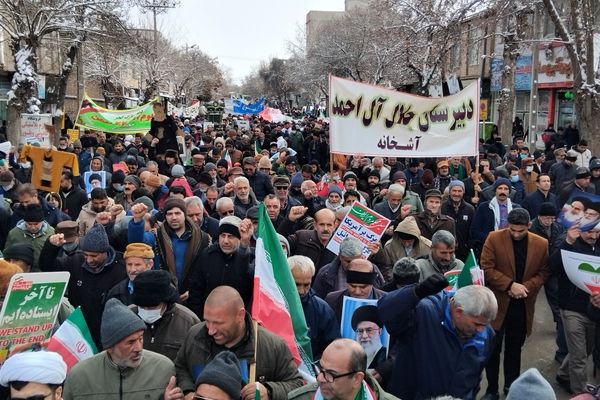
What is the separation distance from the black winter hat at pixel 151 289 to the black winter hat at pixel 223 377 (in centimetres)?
106

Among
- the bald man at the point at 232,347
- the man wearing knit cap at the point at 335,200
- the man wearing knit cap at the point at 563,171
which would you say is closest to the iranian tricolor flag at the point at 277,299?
the bald man at the point at 232,347

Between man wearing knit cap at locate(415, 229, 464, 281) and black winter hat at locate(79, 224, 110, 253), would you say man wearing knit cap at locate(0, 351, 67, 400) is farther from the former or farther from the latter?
man wearing knit cap at locate(415, 229, 464, 281)

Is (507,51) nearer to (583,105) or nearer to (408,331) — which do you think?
(583,105)

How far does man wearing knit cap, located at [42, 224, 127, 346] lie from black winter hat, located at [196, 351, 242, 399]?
2.24 metres

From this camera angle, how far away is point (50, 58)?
125 feet

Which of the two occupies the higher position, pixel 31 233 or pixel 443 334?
pixel 31 233

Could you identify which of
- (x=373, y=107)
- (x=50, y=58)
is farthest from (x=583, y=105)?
(x=50, y=58)

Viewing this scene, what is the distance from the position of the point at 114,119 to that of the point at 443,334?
43.7 feet

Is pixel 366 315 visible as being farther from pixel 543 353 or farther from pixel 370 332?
pixel 543 353

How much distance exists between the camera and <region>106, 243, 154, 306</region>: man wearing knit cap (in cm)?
462

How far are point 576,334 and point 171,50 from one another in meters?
51.4

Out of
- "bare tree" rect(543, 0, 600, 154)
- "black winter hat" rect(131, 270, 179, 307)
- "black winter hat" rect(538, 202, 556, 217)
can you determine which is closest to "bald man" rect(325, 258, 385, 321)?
"black winter hat" rect(131, 270, 179, 307)

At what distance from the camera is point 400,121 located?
9273 mm

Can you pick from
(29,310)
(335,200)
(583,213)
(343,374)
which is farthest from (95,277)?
(583,213)
